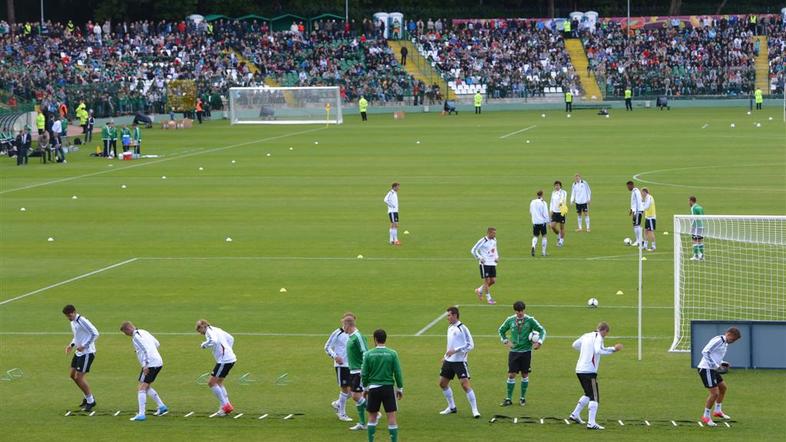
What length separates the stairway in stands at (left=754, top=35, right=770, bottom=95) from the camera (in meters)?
102

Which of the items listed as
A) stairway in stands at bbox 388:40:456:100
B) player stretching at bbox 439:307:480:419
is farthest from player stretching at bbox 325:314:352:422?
stairway in stands at bbox 388:40:456:100

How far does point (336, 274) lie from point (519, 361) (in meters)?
13.8

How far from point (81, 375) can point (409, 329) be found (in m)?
8.14

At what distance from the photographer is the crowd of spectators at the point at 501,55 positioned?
104625 millimetres

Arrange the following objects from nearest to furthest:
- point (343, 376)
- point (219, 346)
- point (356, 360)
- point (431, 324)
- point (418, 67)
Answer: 1. point (356, 360)
2. point (343, 376)
3. point (219, 346)
4. point (431, 324)
5. point (418, 67)

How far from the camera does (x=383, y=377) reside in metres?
18.4

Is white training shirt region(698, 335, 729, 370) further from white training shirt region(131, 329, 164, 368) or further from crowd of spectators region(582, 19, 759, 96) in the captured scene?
crowd of spectators region(582, 19, 759, 96)

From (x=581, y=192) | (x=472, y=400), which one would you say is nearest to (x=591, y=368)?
(x=472, y=400)

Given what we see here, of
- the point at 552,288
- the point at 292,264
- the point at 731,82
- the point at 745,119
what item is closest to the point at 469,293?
the point at 552,288

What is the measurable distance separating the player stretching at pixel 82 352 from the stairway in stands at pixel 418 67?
84.5m

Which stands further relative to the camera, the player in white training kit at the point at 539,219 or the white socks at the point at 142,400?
the player in white training kit at the point at 539,219

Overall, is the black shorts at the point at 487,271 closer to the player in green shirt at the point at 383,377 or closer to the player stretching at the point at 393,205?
the player stretching at the point at 393,205

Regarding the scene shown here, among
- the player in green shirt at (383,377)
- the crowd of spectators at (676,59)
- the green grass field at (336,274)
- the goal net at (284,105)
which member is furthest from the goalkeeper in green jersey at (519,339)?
the crowd of spectators at (676,59)

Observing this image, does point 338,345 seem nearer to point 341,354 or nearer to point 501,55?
point 341,354
